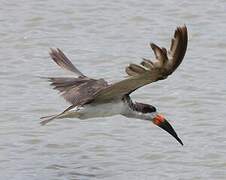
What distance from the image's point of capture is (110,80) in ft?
43.5

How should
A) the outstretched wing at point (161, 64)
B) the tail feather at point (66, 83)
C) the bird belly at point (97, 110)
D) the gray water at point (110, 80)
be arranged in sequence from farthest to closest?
the gray water at point (110, 80) → the tail feather at point (66, 83) → the bird belly at point (97, 110) → the outstretched wing at point (161, 64)

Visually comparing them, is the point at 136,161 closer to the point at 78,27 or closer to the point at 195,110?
the point at 195,110

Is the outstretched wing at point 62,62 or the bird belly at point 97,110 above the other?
the outstretched wing at point 62,62

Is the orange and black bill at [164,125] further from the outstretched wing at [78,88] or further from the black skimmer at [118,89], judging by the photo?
the outstretched wing at [78,88]

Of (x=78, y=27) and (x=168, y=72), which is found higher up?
(x=168, y=72)

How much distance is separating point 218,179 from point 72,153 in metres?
1.66

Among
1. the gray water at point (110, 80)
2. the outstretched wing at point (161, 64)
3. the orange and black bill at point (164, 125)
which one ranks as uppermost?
the outstretched wing at point (161, 64)

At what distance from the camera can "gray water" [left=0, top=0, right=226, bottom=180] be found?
11.1m

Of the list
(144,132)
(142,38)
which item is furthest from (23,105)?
(142,38)

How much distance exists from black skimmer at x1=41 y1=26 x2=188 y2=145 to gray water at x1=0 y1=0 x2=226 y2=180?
1.70 ft

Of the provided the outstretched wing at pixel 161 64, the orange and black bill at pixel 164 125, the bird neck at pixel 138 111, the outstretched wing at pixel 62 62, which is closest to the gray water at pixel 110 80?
the orange and black bill at pixel 164 125

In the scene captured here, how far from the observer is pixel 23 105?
1254 cm

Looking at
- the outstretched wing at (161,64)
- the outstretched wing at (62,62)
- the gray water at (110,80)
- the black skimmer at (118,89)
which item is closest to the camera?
the outstretched wing at (161,64)

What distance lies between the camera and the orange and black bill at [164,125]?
36.7 feet
